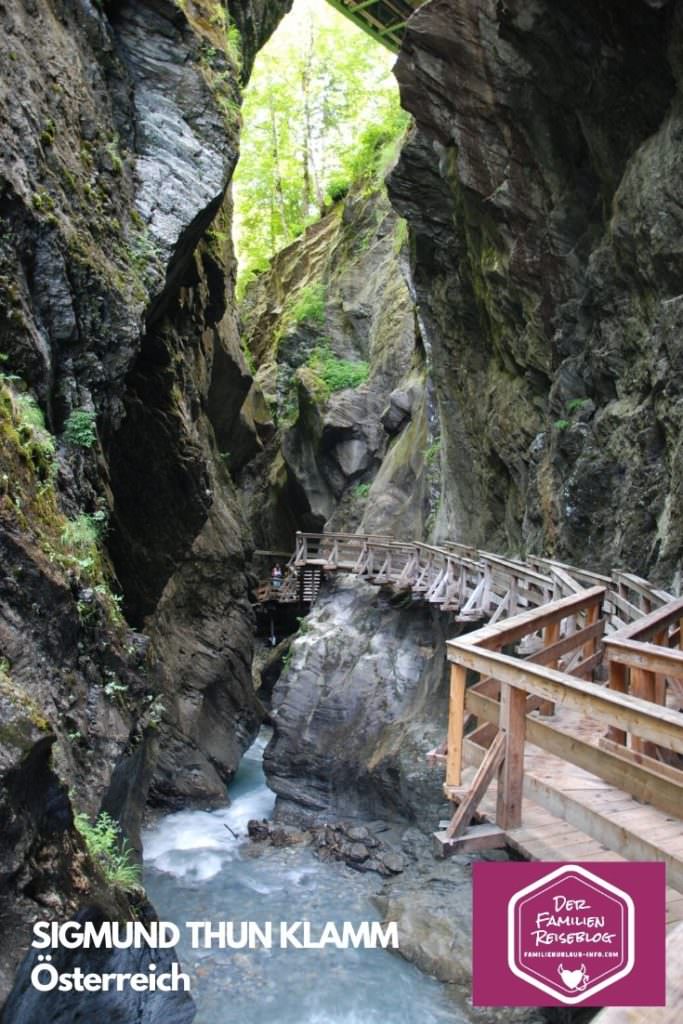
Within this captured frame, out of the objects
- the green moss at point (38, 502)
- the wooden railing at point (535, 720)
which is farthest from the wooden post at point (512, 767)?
the green moss at point (38, 502)

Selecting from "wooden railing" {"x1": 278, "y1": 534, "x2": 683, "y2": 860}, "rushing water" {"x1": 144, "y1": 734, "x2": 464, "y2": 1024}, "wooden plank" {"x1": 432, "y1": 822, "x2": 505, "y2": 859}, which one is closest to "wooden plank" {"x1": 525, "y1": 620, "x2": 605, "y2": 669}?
"wooden railing" {"x1": 278, "y1": 534, "x2": 683, "y2": 860}

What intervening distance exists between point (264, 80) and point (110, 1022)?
42076mm

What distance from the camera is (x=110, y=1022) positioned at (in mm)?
6078

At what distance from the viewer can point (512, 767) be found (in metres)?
4.13

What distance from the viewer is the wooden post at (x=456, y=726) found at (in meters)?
4.72

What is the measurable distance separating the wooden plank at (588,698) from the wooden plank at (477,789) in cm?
36

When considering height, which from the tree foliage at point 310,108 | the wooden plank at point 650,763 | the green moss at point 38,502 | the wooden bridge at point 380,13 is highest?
the tree foliage at point 310,108

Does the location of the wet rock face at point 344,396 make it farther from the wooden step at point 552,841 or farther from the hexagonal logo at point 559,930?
the hexagonal logo at point 559,930

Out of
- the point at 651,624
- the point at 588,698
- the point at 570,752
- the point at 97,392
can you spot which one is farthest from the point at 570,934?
the point at 97,392

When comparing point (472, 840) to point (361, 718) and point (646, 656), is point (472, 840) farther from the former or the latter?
point (361, 718)

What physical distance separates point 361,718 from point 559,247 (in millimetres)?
11329

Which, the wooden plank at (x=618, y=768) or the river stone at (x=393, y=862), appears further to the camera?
the river stone at (x=393, y=862)

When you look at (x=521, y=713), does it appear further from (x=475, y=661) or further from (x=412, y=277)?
(x=412, y=277)

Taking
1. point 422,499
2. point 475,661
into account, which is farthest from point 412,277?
point 475,661
